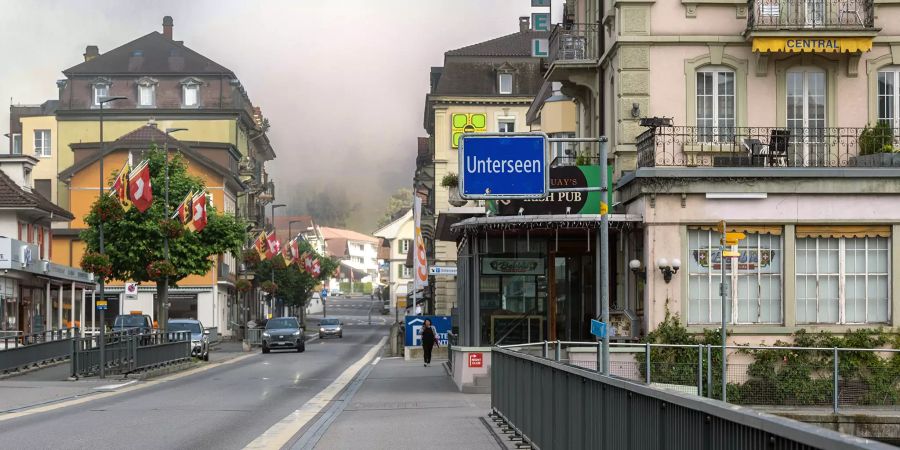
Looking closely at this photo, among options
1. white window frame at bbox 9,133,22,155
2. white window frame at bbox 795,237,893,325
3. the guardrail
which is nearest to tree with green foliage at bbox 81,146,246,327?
the guardrail

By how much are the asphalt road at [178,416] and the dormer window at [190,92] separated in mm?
61265

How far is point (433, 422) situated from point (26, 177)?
51.6 meters

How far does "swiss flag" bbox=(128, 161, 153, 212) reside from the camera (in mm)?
39344

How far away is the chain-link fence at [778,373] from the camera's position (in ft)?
77.2

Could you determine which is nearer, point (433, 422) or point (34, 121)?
point (433, 422)

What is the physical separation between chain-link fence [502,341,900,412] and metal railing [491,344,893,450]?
6.47 metres

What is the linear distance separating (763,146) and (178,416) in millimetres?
14520

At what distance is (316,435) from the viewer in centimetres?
1739

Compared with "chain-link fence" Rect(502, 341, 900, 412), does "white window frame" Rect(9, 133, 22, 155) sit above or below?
above

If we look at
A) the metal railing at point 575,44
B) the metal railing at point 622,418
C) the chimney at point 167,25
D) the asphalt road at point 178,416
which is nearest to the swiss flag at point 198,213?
the asphalt road at point 178,416

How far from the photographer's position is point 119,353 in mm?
34844

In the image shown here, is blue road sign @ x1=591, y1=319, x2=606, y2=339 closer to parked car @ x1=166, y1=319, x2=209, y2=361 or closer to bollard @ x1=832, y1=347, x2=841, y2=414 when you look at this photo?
bollard @ x1=832, y1=347, x2=841, y2=414

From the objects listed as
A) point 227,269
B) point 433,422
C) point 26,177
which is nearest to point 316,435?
point 433,422

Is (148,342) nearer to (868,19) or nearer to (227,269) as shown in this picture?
(868,19)
